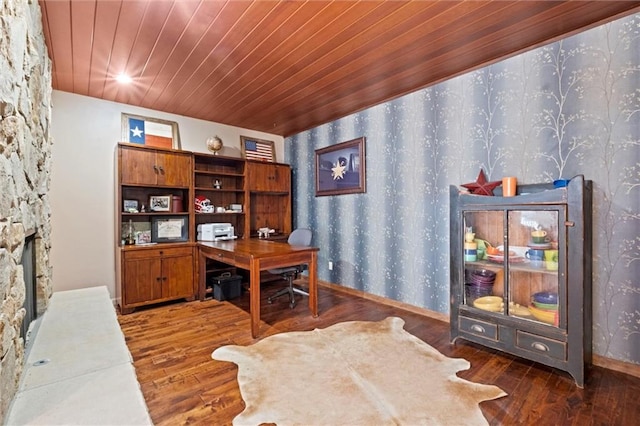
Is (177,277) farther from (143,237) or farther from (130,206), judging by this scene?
(130,206)

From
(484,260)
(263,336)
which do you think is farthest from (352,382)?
(484,260)

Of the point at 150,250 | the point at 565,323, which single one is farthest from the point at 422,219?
the point at 150,250

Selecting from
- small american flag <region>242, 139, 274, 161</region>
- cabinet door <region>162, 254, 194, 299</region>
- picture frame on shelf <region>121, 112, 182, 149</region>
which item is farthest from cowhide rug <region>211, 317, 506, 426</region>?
small american flag <region>242, 139, 274, 161</region>

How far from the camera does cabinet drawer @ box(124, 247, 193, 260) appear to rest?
3.41m

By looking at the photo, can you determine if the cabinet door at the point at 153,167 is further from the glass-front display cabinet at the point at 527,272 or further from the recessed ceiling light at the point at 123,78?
the glass-front display cabinet at the point at 527,272

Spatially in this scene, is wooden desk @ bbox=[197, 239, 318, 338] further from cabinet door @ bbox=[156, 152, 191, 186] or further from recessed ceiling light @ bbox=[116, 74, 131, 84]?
recessed ceiling light @ bbox=[116, 74, 131, 84]

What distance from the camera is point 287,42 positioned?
240 cm

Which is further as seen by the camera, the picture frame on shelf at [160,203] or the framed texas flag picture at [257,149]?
the framed texas flag picture at [257,149]

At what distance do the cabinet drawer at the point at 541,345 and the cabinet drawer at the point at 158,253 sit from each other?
3.67 meters

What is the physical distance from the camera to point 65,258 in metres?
3.43

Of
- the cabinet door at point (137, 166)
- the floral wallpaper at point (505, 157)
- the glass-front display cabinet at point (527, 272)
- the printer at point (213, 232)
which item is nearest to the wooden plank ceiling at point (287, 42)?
the floral wallpaper at point (505, 157)

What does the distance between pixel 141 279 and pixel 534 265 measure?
4024 mm

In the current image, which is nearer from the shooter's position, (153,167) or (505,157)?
(505,157)

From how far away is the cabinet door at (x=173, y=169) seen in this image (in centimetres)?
376
